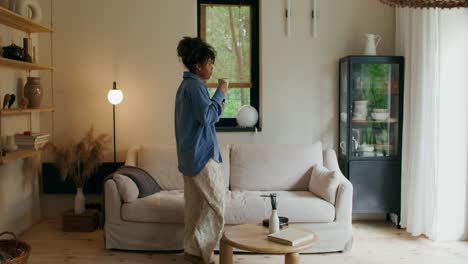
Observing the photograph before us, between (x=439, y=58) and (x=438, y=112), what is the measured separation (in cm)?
45

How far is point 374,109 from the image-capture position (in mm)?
4562

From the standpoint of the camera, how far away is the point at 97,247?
3.93m

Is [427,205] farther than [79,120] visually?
No

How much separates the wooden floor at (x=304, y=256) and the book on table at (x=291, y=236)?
67cm

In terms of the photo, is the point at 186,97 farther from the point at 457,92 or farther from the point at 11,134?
the point at 457,92

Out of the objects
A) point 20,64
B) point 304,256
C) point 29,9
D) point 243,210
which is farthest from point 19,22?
point 304,256

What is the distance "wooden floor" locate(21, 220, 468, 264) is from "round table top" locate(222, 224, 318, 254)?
0.54 metres

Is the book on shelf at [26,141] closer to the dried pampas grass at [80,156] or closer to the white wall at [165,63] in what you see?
the dried pampas grass at [80,156]

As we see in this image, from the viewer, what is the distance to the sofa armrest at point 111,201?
3758 mm

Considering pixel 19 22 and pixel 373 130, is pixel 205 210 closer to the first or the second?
pixel 373 130

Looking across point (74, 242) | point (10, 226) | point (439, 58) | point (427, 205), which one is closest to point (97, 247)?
point (74, 242)

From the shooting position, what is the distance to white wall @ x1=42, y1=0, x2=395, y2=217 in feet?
15.2

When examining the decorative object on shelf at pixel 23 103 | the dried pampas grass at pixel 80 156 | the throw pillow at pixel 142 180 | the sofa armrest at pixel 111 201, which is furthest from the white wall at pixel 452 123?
the decorative object on shelf at pixel 23 103

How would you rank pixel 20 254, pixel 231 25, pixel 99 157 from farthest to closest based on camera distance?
pixel 231 25 → pixel 99 157 → pixel 20 254
